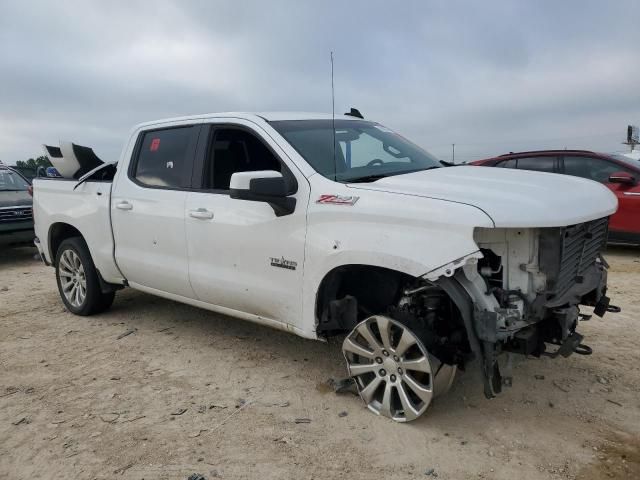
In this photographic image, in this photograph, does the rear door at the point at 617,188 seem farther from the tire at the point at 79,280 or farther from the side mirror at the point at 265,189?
the tire at the point at 79,280

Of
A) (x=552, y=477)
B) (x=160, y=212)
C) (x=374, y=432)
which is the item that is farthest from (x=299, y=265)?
(x=552, y=477)

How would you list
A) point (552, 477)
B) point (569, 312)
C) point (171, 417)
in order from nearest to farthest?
point (552, 477), point (569, 312), point (171, 417)

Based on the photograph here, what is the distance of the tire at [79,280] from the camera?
539 cm

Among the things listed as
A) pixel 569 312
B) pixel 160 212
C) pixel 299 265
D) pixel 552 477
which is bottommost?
pixel 552 477

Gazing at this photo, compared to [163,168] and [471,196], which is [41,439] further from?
[471,196]

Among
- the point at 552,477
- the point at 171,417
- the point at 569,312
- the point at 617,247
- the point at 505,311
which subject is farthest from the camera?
the point at 617,247

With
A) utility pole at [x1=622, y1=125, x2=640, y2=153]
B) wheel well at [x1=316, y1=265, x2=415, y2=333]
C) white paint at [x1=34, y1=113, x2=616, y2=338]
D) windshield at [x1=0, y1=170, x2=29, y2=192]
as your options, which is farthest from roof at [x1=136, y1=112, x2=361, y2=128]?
utility pole at [x1=622, y1=125, x2=640, y2=153]

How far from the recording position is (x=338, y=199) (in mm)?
3328

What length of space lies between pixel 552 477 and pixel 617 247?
7.13m

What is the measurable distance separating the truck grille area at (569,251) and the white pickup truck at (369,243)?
1cm

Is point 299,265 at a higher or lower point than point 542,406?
higher

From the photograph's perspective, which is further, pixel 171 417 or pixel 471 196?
pixel 171 417

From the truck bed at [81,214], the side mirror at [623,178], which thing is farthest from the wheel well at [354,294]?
the side mirror at [623,178]

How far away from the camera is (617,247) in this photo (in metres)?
8.77
